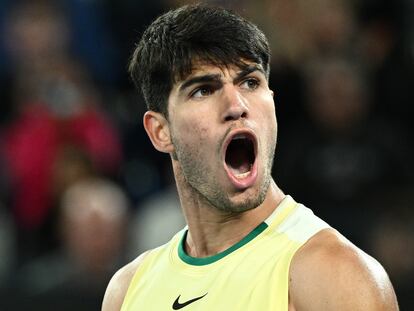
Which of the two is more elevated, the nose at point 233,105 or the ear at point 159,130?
the nose at point 233,105

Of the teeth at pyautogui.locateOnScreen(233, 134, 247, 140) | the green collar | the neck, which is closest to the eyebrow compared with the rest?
the teeth at pyautogui.locateOnScreen(233, 134, 247, 140)

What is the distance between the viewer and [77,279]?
6660 mm

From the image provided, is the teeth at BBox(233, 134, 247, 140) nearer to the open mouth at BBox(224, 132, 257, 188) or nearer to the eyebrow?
the open mouth at BBox(224, 132, 257, 188)

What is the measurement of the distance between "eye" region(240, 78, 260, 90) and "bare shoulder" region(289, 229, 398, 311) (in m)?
0.71

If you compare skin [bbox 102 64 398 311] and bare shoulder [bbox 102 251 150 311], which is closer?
skin [bbox 102 64 398 311]

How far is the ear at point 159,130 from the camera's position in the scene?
159 inches

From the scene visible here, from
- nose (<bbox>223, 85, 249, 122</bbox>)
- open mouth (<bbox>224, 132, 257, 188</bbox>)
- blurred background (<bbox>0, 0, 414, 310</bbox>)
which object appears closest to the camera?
nose (<bbox>223, 85, 249, 122</bbox>)

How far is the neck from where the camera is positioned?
12.8ft

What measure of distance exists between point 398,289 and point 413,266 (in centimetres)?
55

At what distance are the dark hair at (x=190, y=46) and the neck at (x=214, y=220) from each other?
1.26ft

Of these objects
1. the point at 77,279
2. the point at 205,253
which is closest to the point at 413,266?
the point at 77,279

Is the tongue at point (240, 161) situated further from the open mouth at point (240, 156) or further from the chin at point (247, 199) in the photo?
the chin at point (247, 199)

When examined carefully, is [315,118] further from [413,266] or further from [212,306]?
[212,306]

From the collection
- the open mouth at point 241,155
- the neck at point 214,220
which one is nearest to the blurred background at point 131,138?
the neck at point 214,220
